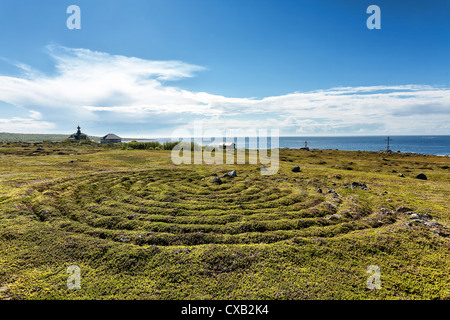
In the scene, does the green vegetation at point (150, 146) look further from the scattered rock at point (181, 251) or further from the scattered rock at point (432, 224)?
the scattered rock at point (432, 224)

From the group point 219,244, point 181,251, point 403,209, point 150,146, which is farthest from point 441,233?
point 150,146

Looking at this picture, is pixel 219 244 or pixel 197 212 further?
pixel 197 212

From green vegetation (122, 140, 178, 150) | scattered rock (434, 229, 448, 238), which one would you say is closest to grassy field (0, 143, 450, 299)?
scattered rock (434, 229, 448, 238)

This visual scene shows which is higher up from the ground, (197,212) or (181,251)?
(197,212)

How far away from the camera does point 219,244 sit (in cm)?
1012

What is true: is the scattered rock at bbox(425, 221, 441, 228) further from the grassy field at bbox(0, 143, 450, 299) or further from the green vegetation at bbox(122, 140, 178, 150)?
the green vegetation at bbox(122, 140, 178, 150)

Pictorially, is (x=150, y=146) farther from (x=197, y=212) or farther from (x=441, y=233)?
(x=441, y=233)

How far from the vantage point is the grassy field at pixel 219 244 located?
7363 mm

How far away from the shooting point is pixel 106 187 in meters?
19.0

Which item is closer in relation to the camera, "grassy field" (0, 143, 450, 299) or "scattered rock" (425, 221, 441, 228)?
"grassy field" (0, 143, 450, 299)

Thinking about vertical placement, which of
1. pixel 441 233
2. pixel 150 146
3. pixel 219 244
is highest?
pixel 150 146

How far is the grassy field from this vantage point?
7363mm
